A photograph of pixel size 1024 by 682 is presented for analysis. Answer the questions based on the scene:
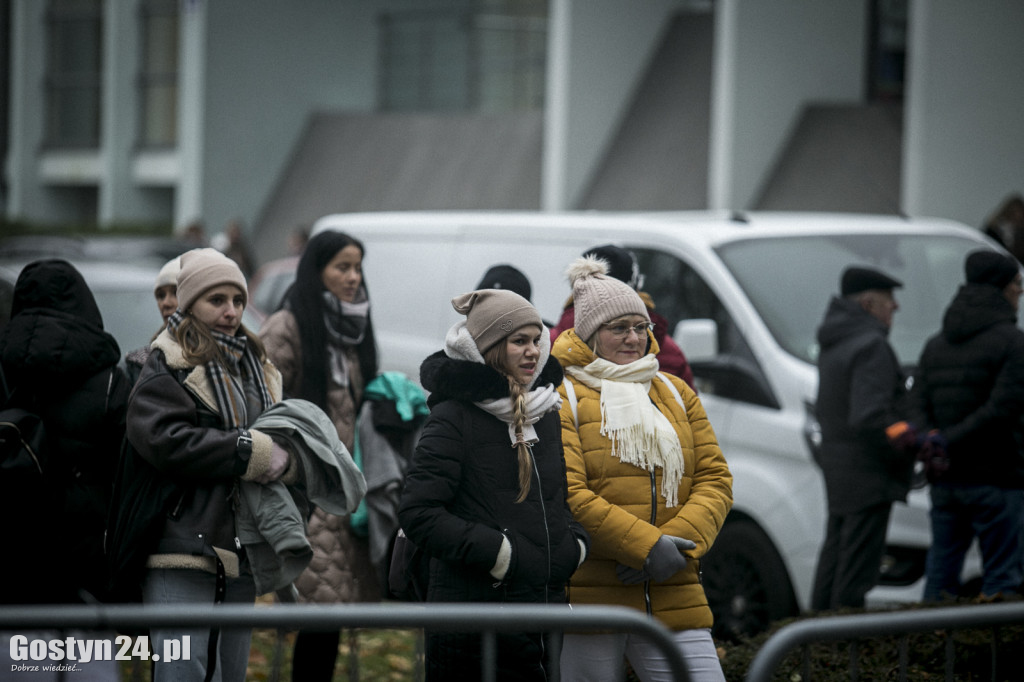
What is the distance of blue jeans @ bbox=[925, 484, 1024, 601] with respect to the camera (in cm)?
604

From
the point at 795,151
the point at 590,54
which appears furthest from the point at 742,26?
the point at 590,54

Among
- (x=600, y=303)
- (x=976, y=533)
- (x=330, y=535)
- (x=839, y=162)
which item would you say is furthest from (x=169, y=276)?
(x=839, y=162)

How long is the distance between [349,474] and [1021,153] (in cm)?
1242

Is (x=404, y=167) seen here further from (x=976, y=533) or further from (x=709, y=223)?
(x=976, y=533)

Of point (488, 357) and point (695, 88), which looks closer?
point (488, 357)

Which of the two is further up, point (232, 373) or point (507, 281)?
point (507, 281)

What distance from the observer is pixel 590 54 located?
65.9 feet

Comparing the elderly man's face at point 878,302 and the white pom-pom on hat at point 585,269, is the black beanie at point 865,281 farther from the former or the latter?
the white pom-pom on hat at point 585,269

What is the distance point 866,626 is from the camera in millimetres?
2967

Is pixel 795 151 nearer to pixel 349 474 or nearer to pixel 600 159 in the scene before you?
pixel 600 159

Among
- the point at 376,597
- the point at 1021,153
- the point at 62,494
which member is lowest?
the point at 376,597

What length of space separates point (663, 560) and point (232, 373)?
1527 millimetres

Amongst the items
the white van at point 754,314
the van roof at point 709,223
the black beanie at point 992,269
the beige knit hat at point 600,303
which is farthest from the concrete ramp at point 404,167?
the beige knit hat at point 600,303

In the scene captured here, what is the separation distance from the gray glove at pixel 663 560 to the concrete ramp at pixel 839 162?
13557 millimetres
